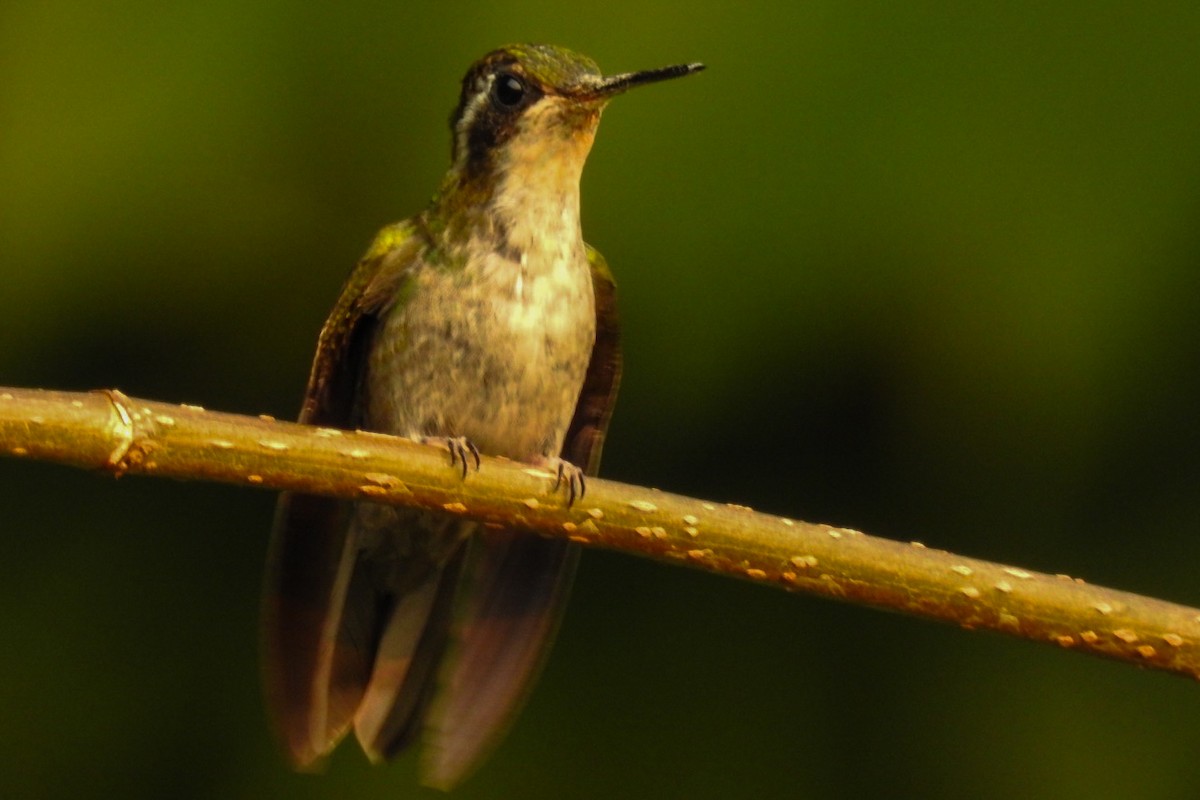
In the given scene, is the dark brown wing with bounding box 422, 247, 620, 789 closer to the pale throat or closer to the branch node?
the pale throat

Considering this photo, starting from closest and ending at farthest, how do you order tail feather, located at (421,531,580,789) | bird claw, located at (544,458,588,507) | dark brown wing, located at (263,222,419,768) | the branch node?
the branch node → bird claw, located at (544,458,588,507) → dark brown wing, located at (263,222,419,768) → tail feather, located at (421,531,580,789)

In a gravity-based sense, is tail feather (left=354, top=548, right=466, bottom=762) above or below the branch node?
below

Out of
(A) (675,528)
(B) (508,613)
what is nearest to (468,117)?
(B) (508,613)

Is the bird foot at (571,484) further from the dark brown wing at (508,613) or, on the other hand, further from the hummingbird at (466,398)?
the dark brown wing at (508,613)

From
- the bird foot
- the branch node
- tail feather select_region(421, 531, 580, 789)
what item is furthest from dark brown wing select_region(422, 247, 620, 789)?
the branch node

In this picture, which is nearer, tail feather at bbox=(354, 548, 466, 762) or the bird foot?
the bird foot

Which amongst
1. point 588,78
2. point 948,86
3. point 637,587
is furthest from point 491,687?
point 948,86
